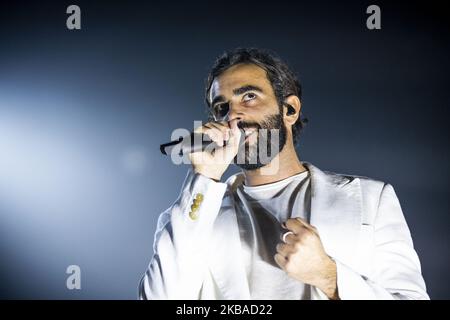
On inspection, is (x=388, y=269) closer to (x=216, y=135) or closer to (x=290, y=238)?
(x=290, y=238)

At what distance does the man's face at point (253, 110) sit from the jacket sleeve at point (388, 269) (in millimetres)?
520

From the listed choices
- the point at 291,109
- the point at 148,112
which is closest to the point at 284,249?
the point at 291,109

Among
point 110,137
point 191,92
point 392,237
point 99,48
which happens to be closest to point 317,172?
point 392,237

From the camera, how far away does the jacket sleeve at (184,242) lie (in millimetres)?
1973

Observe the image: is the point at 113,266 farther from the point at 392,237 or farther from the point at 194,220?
the point at 392,237

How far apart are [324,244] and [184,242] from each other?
0.58m

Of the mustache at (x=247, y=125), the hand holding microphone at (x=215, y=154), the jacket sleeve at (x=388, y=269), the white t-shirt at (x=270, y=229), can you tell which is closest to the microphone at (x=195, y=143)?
the hand holding microphone at (x=215, y=154)

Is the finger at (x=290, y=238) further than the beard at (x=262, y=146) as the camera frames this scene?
No

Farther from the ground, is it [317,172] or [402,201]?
[317,172]

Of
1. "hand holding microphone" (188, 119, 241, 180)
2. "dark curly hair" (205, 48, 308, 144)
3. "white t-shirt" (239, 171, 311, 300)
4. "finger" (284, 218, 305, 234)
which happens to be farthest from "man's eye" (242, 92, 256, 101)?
"finger" (284, 218, 305, 234)

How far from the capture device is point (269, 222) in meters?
2.21

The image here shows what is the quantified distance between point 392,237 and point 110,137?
1357 millimetres

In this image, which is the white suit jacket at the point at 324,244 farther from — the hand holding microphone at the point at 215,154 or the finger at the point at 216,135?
the finger at the point at 216,135

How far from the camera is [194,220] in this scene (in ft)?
6.53
